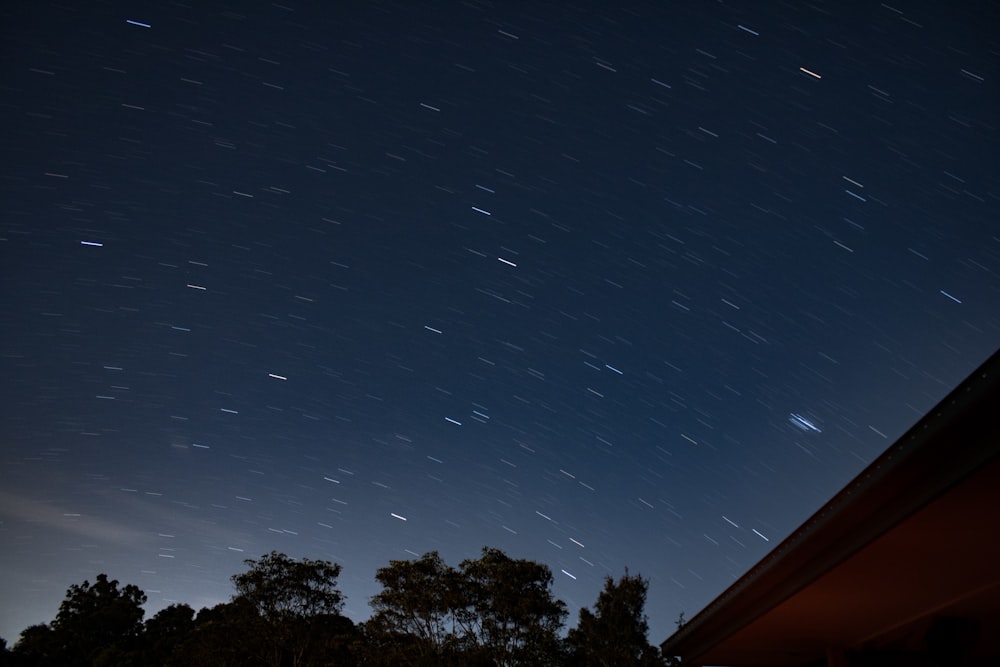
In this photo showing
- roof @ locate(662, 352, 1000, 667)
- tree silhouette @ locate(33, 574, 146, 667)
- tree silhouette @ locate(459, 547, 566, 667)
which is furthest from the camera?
tree silhouette @ locate(33, 574, 146, 667)

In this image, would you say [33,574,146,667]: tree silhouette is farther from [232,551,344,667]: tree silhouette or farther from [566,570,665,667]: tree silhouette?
[566,570,665,667]: tree silhouette

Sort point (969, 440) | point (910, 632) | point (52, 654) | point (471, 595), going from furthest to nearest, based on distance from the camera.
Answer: point (52, 654)
point (471, 595)
point (910, 632)
point (969, 440)

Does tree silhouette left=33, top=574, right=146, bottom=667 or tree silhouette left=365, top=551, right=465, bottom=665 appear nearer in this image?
tree silhouette left=365, top=551, right=465, bottom=665

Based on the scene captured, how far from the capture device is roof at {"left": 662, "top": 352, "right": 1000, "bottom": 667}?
131 inches

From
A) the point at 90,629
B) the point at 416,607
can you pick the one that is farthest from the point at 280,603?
the point at 90,629

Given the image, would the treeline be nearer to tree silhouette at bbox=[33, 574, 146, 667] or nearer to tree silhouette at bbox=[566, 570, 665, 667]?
tree silhouette at bbox=[566, 570, 665, 667]

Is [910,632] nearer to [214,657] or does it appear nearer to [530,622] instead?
[530,622]

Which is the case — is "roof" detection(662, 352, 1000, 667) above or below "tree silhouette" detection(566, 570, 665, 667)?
below

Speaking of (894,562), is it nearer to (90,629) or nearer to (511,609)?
(511,609)

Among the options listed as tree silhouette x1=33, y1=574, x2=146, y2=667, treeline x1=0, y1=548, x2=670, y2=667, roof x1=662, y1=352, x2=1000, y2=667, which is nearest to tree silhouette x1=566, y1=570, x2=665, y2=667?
treeline x1=0, y1=548, x2=670, y2=667

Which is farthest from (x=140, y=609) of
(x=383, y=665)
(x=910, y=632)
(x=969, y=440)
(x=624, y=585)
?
(x=969, y=440)

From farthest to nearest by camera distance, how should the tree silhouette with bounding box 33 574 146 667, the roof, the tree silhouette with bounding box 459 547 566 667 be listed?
the tree silhouette with bounding box 33 574 146 667
the tree silhouette with bounding box 459 547 566 667
the roof

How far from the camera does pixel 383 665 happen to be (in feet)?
73.8

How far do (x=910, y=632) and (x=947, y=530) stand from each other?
374cm
